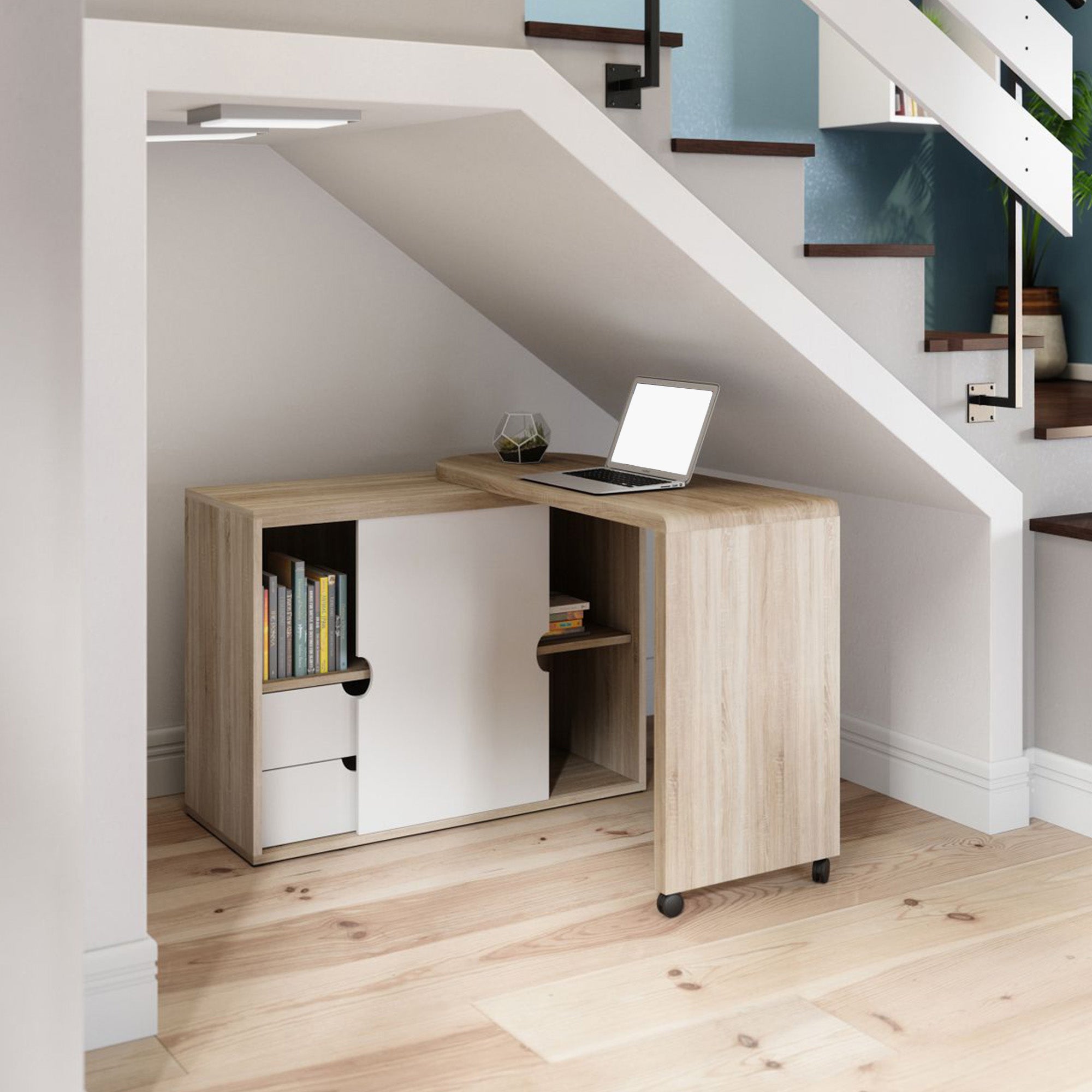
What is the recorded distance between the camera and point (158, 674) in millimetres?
3242

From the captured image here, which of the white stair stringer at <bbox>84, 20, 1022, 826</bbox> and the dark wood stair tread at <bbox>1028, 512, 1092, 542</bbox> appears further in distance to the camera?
the dark wood stair tread at <bbox>1028, 512, 1092, 542</bbox>

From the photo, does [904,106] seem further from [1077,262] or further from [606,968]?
[606,968]

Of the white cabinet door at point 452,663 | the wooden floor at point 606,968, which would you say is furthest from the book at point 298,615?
the wooden floor at point 606,968

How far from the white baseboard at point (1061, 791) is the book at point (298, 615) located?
1541mm

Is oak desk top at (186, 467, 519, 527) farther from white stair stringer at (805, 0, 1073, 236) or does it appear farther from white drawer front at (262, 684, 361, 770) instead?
white stair stringer at (805, 0, 1073, 236)

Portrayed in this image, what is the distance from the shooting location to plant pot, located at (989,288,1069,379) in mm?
4102

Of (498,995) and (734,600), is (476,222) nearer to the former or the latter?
(734,600)

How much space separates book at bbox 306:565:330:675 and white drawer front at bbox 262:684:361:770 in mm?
58

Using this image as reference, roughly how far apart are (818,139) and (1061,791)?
2037 millimetres

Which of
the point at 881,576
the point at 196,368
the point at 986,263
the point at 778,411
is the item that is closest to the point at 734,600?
the point at 778,411

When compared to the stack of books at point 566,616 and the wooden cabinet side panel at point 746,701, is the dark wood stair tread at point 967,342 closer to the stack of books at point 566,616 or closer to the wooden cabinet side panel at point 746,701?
the wooden cabinet side panel at point 746,701

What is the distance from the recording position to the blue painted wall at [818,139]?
384 centimetres

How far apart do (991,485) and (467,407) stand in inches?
50.6

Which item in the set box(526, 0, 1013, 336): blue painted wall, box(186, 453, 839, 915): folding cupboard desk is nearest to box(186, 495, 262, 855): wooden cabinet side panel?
box(186, 453, 839, 915): folding cupboard desk
